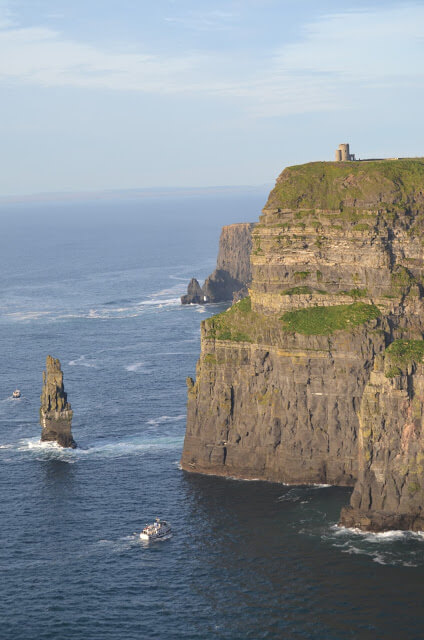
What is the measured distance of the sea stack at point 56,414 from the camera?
5689 inches

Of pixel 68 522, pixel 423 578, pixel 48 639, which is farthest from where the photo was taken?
pixel 68 522

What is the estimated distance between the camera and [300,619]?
9306cm

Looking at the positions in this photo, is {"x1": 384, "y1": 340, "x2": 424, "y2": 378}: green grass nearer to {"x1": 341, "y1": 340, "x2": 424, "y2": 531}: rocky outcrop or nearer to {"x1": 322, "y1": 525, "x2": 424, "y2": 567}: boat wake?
{"x1": 341, "y1": 340, "x2": 424, "y2": 531}: rocky outcrop

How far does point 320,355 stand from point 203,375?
666 inches

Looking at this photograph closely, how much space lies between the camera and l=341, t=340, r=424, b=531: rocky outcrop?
110 metres

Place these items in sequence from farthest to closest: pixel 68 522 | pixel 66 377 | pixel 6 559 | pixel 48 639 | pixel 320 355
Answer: pixel 66 377 < pixel 320 355 < pixel 68 522 < pixel 6 559 < pixel 48 639

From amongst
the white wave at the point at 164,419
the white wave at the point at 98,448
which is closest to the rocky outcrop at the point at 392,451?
the white wave at the point at 98,448

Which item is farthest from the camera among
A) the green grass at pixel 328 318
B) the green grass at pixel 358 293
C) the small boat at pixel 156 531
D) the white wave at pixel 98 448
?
the white wave at pixel 98 448

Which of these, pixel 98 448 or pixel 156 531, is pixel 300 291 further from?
pixel 156 531

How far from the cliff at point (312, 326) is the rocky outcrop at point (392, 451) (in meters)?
11.3

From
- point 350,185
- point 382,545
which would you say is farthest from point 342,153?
point 382,545

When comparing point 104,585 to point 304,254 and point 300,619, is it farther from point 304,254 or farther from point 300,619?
point 304,254

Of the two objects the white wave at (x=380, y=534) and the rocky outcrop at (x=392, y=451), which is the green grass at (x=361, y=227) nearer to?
the rocky outcrop at (x=392, y=451)

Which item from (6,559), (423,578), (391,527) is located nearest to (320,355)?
(391,527)
